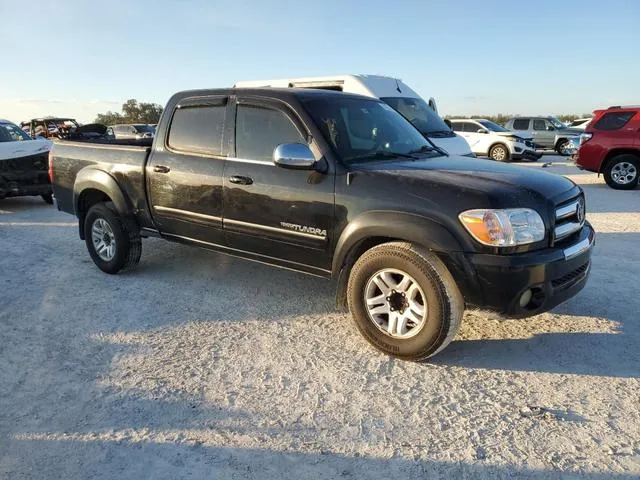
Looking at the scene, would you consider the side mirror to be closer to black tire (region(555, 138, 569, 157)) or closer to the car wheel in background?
the car wheel in background

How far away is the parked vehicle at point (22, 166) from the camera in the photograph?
9453 mm

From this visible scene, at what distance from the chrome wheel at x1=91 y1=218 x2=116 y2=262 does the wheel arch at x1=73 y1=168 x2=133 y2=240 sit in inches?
9.8

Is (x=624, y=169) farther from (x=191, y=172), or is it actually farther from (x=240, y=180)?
(x=191, y=172)

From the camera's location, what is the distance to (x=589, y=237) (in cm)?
380

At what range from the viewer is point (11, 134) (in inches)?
399

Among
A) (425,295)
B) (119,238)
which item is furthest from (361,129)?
(119,238)

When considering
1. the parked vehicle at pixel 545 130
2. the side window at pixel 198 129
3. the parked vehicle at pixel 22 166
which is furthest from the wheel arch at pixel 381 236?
the parked vehicle at pixel 545 130

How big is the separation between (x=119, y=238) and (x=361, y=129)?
8.98 feet

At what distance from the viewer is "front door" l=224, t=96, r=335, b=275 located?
12.8 feet

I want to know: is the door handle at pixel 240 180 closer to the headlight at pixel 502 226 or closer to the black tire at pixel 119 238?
the black tire at pixel 119 238

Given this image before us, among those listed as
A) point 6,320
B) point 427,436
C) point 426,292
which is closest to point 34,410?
point 6,320

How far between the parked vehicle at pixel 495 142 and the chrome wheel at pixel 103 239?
14735mm

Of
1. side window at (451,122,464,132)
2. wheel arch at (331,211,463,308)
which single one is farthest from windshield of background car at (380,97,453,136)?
side window at (451,122,464,132)

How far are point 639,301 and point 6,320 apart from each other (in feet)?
17.6
